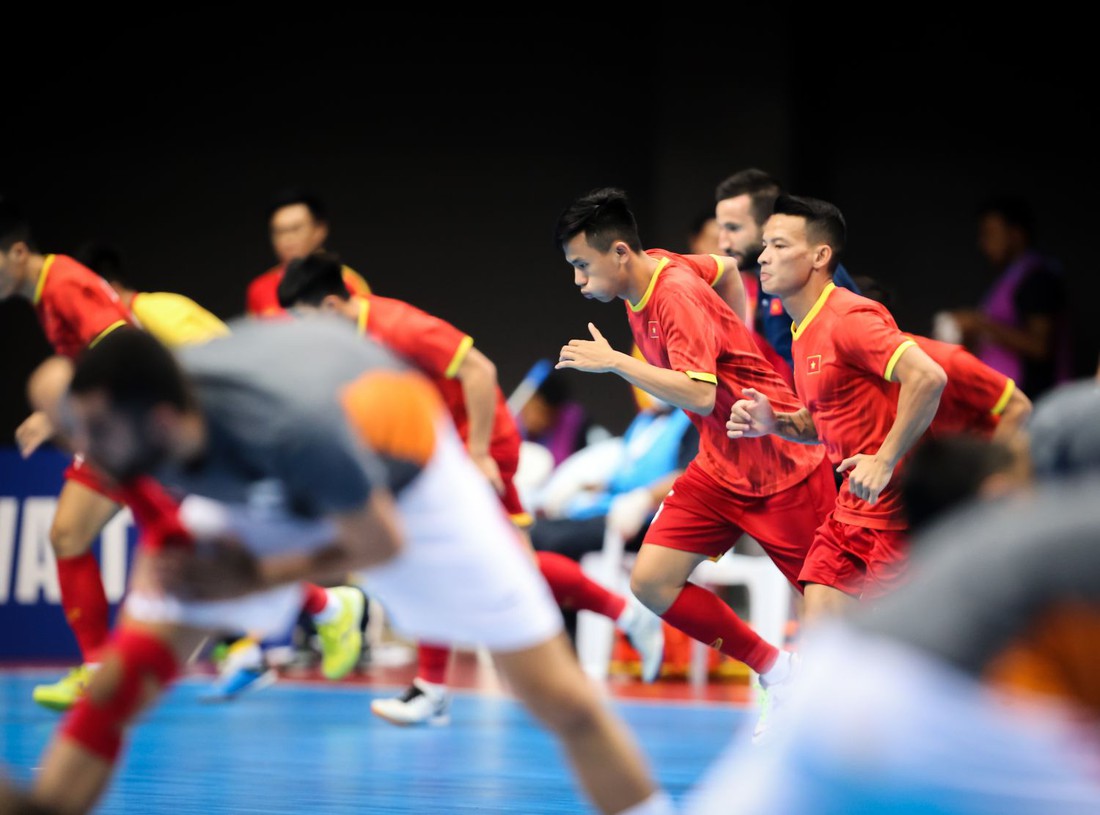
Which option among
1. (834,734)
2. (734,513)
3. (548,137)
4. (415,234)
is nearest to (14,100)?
(415,234)

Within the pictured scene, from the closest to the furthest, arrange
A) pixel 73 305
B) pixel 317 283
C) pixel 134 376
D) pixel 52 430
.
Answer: pixel 134 376, pixel 52 430, pixel 73 305, pixel 317 283

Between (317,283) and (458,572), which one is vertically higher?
(458,572)

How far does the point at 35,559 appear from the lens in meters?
7.79

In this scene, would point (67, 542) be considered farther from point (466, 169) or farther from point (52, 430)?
point (466, 169)

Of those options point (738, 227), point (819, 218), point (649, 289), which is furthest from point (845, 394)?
point (738, 227)

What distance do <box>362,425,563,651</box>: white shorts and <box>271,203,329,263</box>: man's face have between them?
15.5ft

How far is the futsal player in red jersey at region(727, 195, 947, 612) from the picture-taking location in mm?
4035

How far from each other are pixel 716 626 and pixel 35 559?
438 cm

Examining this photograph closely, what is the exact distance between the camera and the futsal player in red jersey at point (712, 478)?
A: 462 cm

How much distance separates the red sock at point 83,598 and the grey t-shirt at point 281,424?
3.21 meters

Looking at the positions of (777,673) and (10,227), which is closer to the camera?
(777,673)

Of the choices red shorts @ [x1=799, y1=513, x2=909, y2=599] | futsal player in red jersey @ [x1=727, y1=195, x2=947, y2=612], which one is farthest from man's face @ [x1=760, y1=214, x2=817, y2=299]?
red shorts @ [x1=799, y1=513, x2=909, y2=599]

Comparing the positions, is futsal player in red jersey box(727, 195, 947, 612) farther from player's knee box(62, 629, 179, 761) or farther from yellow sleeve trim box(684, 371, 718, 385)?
player's knee box(62, 629, 179, 761)

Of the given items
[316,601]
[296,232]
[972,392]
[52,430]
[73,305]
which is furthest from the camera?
[296,232]
